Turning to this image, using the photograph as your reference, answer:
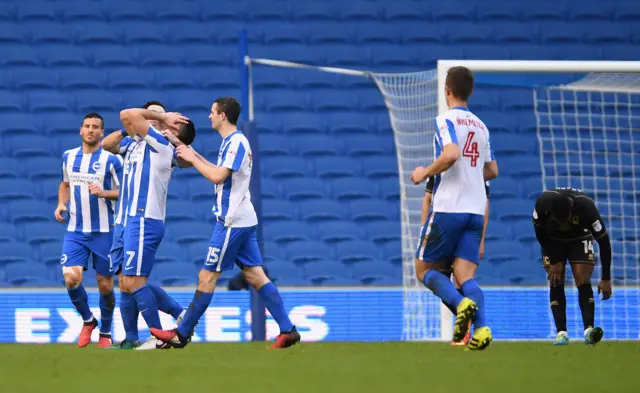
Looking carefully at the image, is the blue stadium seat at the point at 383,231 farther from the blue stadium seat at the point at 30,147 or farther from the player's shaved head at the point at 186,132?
the player's shaved head at the point at 186,132

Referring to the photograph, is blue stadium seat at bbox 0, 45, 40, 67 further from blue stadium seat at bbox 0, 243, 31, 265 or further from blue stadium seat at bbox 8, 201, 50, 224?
blue stadium seat at bbox 0, 243, 31, 265

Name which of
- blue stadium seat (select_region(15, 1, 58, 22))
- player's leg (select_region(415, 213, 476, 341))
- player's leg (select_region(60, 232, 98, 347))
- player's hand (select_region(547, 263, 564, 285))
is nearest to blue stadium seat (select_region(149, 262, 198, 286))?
player's leg (select_region(60, 232, 98, 347))

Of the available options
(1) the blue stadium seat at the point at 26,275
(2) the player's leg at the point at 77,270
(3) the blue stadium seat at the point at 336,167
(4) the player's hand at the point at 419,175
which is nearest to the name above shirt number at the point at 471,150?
(4) the player's hand at the point at 419,175

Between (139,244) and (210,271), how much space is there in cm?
54

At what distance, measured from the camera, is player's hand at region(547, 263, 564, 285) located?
8.80 meters

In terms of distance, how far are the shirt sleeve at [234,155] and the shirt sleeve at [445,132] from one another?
51.5 inches

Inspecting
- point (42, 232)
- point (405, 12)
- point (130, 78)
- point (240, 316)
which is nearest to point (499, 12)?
point (405, 12)

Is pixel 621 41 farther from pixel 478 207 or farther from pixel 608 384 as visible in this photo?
pixel 608 384

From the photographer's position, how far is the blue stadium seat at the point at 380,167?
14291mm

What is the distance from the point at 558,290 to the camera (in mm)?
8914

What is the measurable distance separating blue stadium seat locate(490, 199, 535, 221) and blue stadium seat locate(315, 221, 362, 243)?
1.61m

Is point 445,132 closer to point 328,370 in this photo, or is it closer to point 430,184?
point 430,184

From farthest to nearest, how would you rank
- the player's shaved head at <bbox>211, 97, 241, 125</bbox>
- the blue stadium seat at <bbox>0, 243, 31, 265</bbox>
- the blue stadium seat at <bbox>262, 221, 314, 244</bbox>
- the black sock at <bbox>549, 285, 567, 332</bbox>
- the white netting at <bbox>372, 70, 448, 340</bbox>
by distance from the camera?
the blue stadium seat at <bbox>262, 221, 314, 244</bbox>, the blue stadium seat at <bbox>0, 243, 31, 265</bbox>, the white netting at <bbox>372, 70, 448, 340</bbox>, the black sock at <bbox>549, 285, 567, 332</bbox>, the player's shaved head at <bbox>211, 97, 241, 125</bbox>

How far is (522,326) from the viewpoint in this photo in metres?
11.2
